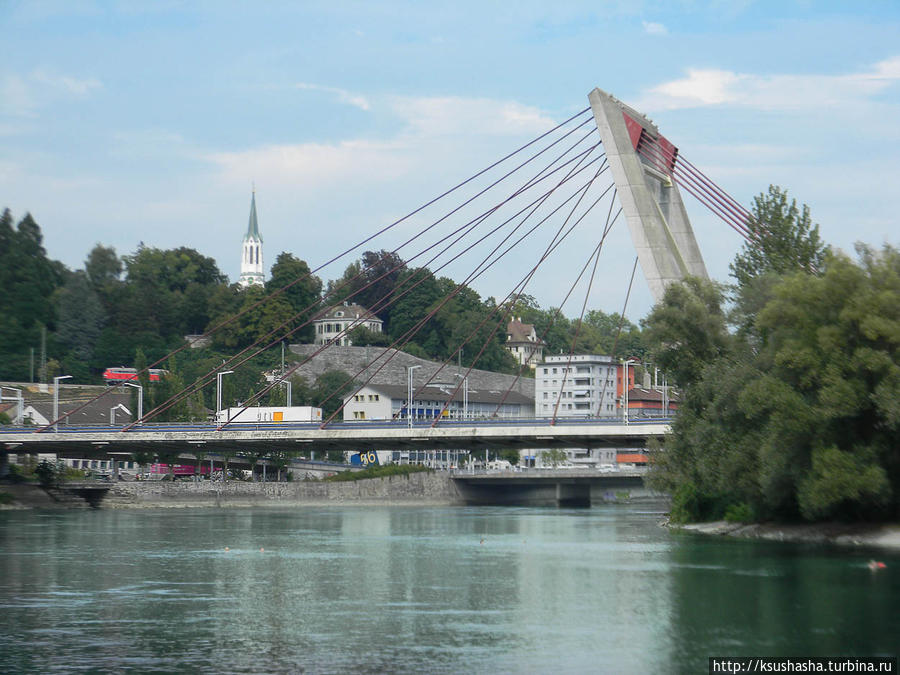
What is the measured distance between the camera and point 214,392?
11450 cm

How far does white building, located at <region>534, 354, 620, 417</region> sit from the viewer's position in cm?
13838

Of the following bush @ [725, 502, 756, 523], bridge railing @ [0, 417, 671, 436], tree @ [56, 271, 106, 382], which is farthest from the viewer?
tree @ [56, 271, 106, 382]

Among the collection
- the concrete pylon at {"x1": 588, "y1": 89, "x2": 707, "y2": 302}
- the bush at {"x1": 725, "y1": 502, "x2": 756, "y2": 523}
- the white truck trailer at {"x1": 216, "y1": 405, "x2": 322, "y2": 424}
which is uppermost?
the concrete pylon at {"x1": 588, "y1": 89, "x2": 707, "y2": 302}

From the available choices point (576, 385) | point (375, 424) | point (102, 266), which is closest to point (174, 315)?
point (102, 266)

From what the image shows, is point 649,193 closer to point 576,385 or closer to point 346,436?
point 346,436

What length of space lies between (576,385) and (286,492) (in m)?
60.3

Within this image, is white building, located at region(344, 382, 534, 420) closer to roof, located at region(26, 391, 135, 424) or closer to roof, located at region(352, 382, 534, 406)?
roof, located at region(352, 382, 534, 406)

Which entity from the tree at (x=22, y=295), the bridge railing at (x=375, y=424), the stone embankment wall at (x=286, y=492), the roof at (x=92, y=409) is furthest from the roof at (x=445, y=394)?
the bridge railing at (x=375, y=424)

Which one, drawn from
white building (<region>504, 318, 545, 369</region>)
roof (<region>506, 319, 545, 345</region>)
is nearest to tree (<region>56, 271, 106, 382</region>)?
white building (<region>504, 318, 545, 369</region>)

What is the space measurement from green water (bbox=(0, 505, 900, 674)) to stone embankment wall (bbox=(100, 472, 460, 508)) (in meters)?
32.4

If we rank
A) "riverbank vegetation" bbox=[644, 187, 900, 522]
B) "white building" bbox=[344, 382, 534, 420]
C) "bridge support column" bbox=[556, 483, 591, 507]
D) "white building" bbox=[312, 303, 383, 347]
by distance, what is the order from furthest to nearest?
"white building" bbox=[312, 303, 383, 347], "white building" bbox=[344, 382, 534, 420], "bridge support column" bbox=[556, 483, 591, 507], "riverbank vegetation" bbox=[644, 187, 900, 522]

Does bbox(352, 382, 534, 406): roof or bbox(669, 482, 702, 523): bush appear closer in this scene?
bbox(669, 482, 702, 523): bush

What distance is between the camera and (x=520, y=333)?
191 metres

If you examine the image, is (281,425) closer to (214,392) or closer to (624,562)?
(624,562)
